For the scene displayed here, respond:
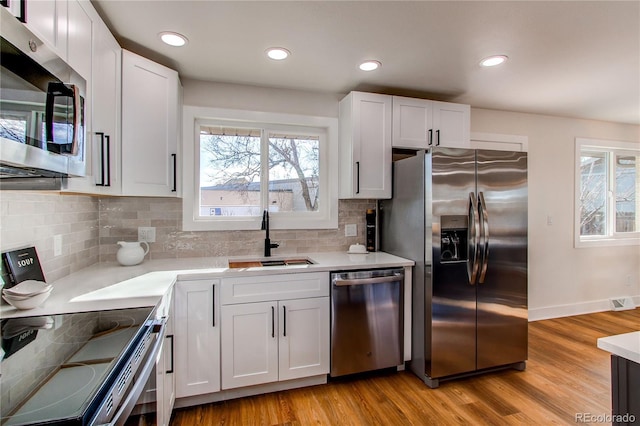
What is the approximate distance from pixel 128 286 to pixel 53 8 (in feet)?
4.02

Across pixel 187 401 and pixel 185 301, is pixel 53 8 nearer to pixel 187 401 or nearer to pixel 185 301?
pixel 185 301

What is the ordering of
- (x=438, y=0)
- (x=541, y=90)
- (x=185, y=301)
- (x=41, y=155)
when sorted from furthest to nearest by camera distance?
(x=541, y=90) < (x=185, y=301) < (x=438, y=0) < (x=41, y=155)

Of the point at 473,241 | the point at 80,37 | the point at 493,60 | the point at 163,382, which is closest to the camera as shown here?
the point at 80,37

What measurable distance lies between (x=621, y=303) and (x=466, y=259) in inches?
125

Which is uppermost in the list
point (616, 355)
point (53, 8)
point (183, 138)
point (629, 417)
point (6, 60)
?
point (53, 8)

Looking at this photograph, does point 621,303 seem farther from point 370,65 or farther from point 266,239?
point 266,239

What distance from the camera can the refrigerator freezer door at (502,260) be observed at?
2408 millimetres

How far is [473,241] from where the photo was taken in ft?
7.70

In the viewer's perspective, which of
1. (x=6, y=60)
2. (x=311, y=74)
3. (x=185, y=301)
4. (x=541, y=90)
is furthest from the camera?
(x=541, y=90)

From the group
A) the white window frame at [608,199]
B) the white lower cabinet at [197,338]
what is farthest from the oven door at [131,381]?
the white window frame at [608,199]

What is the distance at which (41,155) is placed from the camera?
991mm

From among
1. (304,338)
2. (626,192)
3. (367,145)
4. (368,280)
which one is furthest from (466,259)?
(626,192)

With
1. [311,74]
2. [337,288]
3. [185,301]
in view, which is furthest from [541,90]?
[185,301]

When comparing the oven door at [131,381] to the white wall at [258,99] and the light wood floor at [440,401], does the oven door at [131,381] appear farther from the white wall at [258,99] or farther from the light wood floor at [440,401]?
the white wall at [258,99]
